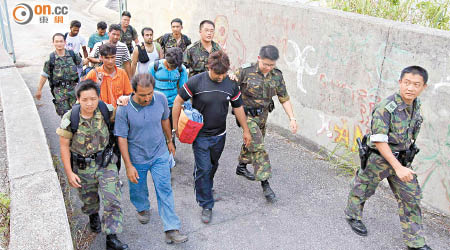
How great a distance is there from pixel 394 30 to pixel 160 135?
2931 millimetres

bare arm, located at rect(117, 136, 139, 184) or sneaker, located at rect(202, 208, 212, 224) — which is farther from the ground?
bare arm, located at rect(117, 136, 139, 184)

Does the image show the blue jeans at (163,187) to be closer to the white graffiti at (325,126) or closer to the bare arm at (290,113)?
the bare arm at (290,113)

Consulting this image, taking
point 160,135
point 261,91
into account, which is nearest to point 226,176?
point 261,91

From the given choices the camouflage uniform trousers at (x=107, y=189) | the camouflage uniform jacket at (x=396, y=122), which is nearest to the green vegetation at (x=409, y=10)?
the camouflage uniform jacket at (x=396, y=122)

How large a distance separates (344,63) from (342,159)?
1.30 meters

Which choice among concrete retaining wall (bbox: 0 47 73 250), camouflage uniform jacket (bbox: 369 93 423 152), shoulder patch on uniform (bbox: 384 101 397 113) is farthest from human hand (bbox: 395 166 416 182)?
concrete retaining wall (bbox: 0 47 73 250)

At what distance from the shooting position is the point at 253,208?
16.0 ft

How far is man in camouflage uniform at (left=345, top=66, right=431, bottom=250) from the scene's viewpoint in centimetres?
375

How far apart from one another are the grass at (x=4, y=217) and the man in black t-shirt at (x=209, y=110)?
66.5 inches

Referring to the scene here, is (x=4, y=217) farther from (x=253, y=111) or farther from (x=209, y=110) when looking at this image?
(x=253, y=111)

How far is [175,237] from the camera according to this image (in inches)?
163

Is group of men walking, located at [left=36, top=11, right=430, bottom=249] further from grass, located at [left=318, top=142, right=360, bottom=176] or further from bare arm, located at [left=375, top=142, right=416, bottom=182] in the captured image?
grass, located at [left=318, top=142, right=360, bottom=176]

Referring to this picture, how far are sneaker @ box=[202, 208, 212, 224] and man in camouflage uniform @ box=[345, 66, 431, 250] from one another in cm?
162
